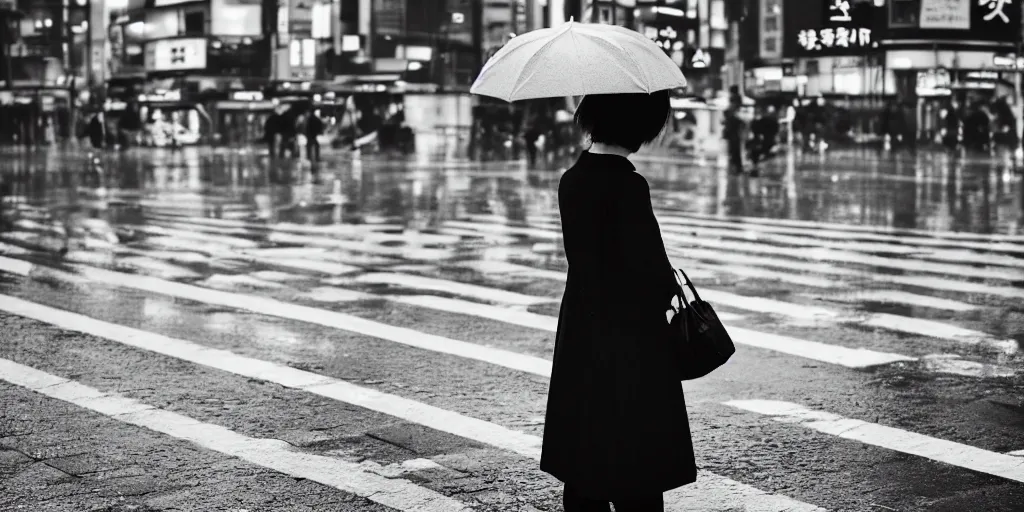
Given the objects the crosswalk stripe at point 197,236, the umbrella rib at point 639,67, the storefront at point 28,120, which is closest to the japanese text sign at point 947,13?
the storefront at point 28,120

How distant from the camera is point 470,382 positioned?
7.32 m

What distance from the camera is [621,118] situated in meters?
3.72

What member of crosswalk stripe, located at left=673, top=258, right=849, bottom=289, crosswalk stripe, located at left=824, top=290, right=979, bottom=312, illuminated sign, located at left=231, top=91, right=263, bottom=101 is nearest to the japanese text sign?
illuminated sign, located at left=231, top=91, right=263, bottom=101

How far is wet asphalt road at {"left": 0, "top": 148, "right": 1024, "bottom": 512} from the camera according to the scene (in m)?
5.30

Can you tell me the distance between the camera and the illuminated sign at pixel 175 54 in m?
80.2

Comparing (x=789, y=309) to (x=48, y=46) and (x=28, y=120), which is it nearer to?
(x=28, y=120)

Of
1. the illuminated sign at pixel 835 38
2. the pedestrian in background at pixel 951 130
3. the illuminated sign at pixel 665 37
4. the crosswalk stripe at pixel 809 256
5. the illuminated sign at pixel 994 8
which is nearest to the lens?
the crosswalk stripe at pixel 809 256

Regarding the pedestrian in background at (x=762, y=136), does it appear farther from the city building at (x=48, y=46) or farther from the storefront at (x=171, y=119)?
the city building at (x=48, y=46)

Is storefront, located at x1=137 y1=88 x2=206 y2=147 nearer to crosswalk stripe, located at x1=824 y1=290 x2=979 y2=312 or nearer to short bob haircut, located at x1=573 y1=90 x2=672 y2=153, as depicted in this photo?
crosswalk stripe, located at x1=824 y1=290 x2=979 y2=312

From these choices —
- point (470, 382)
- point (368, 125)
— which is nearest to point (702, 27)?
point (368, 125)

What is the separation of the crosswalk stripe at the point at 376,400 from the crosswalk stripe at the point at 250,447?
32cm

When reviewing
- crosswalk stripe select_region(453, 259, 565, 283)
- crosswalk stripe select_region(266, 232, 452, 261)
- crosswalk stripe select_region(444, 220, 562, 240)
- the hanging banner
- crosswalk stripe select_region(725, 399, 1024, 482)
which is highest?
the hanging banner

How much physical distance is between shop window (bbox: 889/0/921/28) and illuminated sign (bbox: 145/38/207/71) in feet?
143

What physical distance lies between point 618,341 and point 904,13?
50.8 meters
